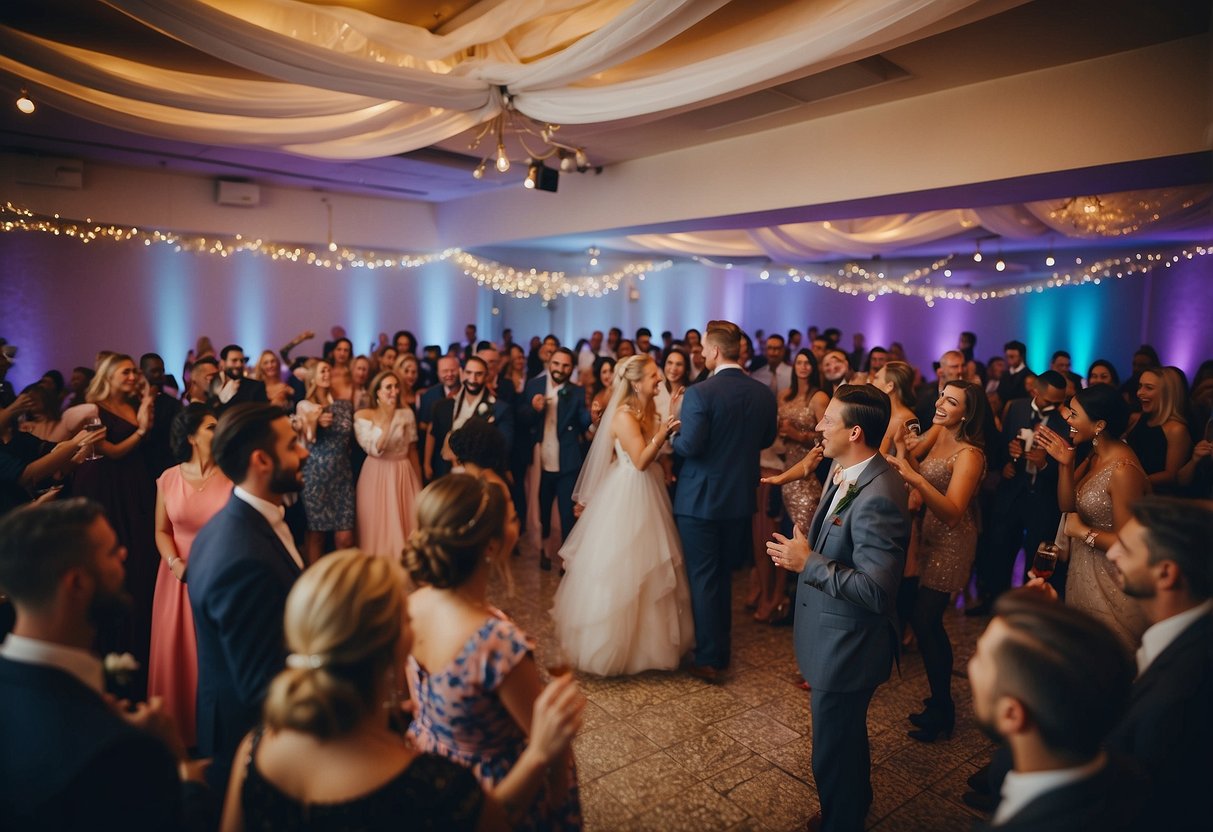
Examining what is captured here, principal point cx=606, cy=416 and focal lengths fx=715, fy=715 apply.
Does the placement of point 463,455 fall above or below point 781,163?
below

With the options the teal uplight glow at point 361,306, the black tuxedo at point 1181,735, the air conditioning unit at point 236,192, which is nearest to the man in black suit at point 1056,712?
the black tuxedo at point 1181,735

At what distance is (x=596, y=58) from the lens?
124 inches

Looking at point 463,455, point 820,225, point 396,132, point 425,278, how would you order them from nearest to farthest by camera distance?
1. point 463,455
2. point 396,132
3. point 820,225
4. point 425,278

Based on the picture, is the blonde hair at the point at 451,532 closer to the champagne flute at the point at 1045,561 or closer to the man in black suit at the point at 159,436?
the champagne flute at the point at 1045,561

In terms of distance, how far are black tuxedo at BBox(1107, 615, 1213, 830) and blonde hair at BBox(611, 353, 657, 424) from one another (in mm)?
2744

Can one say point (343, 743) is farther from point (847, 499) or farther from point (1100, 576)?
point (1100, 576)

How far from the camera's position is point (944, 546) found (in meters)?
3.21

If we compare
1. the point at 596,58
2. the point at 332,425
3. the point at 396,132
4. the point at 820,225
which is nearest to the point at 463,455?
the point at 596,58

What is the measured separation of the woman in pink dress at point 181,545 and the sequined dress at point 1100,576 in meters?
3.41

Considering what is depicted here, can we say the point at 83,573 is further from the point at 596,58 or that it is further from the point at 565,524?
the point at 565,524

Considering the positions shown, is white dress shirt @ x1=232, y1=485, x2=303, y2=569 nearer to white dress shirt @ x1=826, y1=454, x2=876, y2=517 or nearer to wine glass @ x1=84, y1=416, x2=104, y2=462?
white dress shirt @ x1=826, y1=454, x2=876, y2=517

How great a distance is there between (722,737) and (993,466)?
3179 millimetres

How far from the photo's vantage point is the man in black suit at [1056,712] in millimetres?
1156

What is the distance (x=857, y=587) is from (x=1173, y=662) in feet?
2.56
